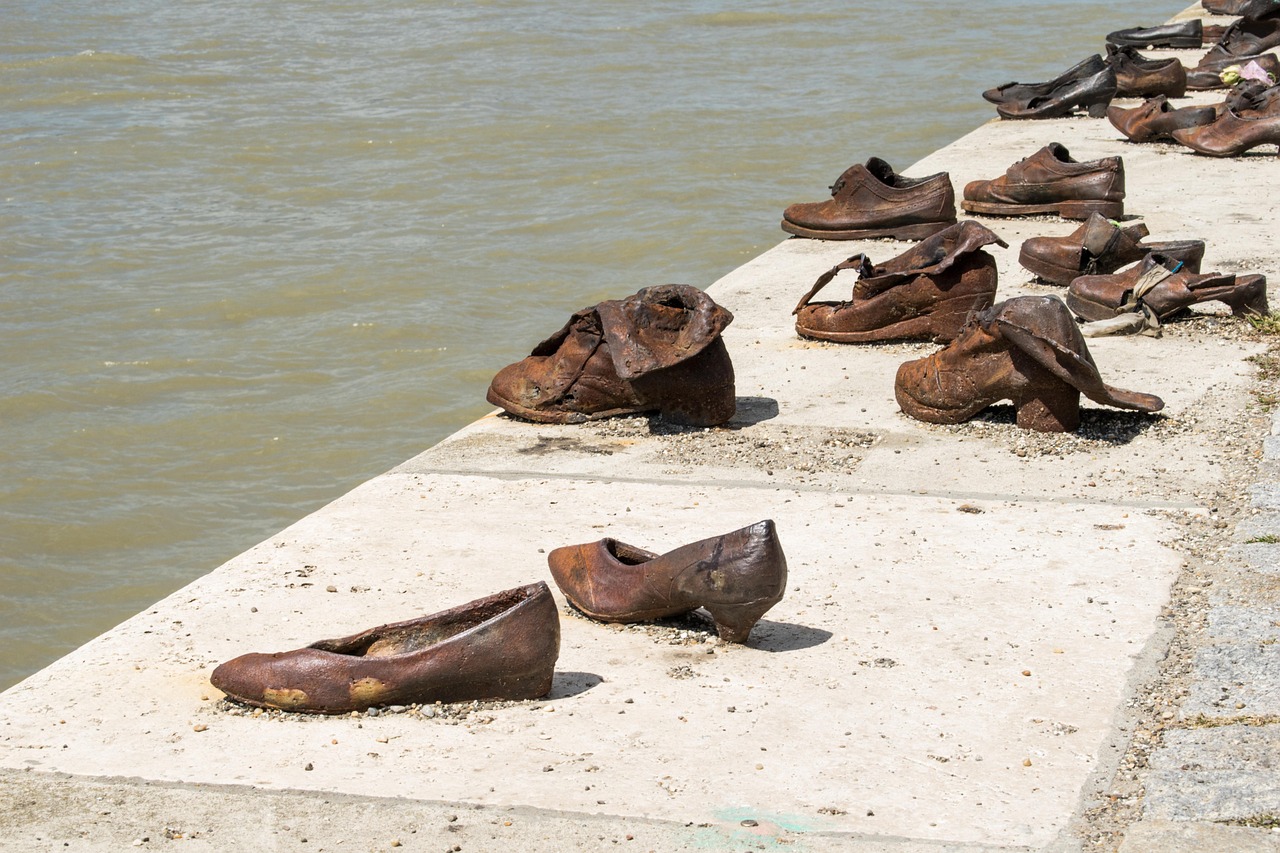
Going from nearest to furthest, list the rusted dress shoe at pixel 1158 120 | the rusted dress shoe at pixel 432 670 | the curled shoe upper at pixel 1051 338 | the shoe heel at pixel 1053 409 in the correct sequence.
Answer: the rusted dress shoe at pixel 432 670 < the curled shoe upper at pixel 1051 338 < the shoe heel at pixel 1053 409 < the rusted dress shoe at pixel 1158 120

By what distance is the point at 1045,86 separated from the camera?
43.1 feet

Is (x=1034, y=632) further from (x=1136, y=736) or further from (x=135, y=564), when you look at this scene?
(x=135, y=564)

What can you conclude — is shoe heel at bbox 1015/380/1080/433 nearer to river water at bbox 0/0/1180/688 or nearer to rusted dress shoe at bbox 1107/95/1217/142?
river water at bbox 0/0/1180/688

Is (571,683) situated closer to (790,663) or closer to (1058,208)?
(790,663)

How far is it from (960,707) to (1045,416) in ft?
6.83

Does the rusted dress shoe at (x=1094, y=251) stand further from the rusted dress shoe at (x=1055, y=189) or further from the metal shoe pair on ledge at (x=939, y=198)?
the rusted dress shoe at (x=1055, y=189)

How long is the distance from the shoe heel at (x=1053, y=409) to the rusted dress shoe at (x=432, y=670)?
2.43m

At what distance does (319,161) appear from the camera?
46.1 ft

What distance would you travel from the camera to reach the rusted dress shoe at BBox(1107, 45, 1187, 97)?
13.1m

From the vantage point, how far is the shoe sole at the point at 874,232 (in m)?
8.68

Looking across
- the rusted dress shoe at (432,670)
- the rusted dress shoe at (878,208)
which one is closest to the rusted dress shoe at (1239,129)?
the rusted dress shoe at (878,208)

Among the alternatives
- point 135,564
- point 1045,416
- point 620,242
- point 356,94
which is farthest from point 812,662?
point 356,94

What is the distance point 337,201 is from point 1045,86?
18.0 feet

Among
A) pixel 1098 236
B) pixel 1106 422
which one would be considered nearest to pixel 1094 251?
pixel 1098 236
